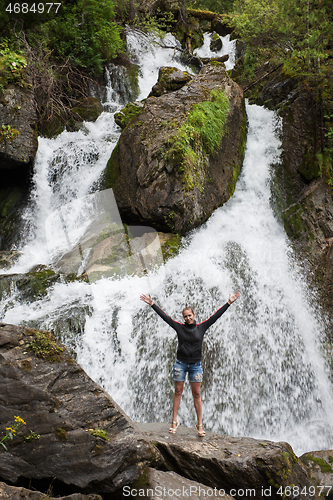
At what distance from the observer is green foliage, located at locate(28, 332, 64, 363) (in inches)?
134

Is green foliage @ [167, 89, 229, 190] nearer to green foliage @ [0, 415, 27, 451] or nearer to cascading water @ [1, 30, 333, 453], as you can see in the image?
cascading water @ [1, 30, 333, 453]

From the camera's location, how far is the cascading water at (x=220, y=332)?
598cm

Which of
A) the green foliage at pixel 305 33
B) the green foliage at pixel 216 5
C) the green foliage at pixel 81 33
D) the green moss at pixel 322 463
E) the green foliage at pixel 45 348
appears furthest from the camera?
the green foliage at pixel 216 5

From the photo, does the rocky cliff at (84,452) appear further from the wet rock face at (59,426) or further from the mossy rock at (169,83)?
the mossy rock at (169,83)

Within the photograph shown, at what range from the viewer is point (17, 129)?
372 inches

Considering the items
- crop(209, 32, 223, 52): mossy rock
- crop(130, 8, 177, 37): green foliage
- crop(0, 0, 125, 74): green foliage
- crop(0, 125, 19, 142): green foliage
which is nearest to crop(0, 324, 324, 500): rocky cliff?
crop(0, 125, 19, 142): green foliage

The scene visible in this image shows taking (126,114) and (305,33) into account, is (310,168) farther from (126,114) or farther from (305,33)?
(126,114)

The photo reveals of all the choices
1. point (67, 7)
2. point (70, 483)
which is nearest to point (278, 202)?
point (70, 483)

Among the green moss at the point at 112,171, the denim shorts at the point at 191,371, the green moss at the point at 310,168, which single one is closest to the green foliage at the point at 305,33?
the green moss at the point at 310,168

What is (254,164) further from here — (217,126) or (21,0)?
(21,0)

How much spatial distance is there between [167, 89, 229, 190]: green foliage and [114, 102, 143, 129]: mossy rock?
2980 millimetres

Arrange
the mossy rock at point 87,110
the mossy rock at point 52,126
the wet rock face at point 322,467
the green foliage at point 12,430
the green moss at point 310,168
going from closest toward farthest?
the green foliage at point 12,430
the wet rock face at point 322,467
the green moss at point 310,168
the mossy rock at point 52,126
the mossy rock at point 87,110

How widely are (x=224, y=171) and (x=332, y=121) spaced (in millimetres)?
3776

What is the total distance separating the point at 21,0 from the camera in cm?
1064
